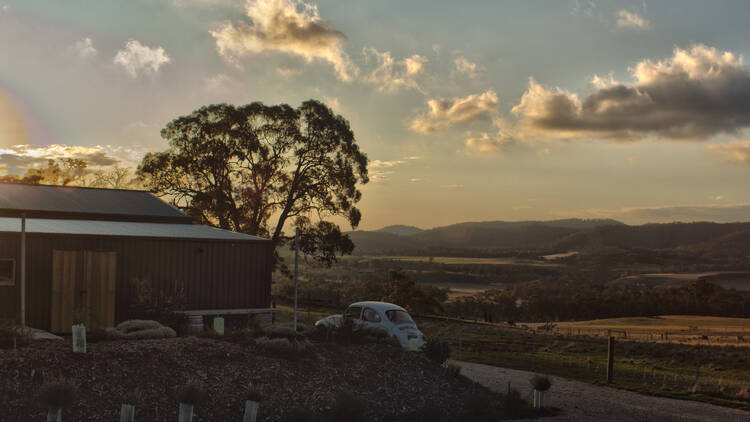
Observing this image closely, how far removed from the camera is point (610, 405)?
1338cm

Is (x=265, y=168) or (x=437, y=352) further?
(x=265, y=168)

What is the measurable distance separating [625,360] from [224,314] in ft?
53.5

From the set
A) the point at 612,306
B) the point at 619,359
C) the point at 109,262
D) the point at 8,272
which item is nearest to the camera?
the point at 8,272

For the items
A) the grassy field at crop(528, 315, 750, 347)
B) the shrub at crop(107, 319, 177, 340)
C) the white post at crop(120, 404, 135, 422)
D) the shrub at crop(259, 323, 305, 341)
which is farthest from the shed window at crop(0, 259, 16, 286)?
the grassy field at crop(528, 315, 750, 347)

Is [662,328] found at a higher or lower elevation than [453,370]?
lower

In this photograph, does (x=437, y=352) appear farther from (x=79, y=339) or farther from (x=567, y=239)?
(x=567, y=239)

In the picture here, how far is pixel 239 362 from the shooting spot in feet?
37.3

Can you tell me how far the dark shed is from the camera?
1652cm

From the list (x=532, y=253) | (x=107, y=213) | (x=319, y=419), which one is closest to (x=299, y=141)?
(x=107, y=213)

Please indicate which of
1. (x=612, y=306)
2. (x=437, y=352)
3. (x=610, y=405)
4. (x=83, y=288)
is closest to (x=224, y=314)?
(x=83, y=288)

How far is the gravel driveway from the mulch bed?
202 centimetres

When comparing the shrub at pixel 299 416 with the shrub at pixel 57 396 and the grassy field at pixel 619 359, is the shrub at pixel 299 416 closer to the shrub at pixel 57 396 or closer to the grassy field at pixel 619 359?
the shrub at pixel 57 396

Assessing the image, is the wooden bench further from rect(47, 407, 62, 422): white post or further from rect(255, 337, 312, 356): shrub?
rect(47, 407, 62, 422): white post

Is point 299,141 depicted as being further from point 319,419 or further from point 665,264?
point 665,264
